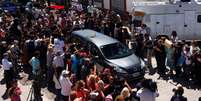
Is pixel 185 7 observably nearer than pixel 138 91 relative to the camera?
No

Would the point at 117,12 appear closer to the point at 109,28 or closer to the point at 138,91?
the point at 109,28

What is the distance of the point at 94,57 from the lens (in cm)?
1761

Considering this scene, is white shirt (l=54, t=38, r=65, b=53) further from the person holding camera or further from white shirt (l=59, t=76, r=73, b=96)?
the person holding camera

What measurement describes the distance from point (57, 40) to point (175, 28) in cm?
769

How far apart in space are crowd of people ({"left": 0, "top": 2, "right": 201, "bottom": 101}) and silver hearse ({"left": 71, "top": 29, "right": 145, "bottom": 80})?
1.64 ft

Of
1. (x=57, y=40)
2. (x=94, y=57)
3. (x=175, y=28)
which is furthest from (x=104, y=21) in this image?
(x=94, y=57)

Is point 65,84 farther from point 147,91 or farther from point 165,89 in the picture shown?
point 165,89

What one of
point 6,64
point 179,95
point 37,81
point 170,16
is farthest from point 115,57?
point 170,16

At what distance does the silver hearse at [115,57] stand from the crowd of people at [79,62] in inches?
19.7

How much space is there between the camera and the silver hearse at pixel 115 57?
1688cm

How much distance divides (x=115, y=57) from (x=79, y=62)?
168 centimetres

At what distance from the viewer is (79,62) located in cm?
1673

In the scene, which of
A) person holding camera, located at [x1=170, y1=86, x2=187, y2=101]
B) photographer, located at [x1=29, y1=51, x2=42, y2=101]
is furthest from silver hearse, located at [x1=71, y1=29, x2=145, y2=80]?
person holding camera, located at [x1=170, y1=86, x2=187, y2=101]

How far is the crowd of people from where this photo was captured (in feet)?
41.8
